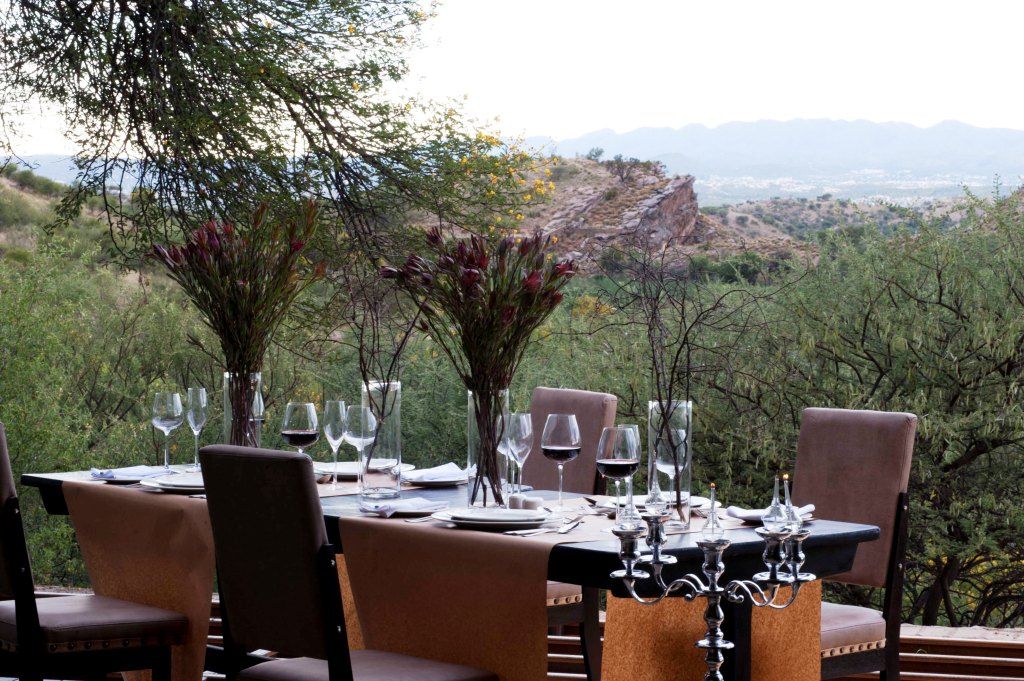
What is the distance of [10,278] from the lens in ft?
20.4

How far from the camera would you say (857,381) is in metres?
5.10

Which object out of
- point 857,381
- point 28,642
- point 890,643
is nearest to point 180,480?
point 28,642

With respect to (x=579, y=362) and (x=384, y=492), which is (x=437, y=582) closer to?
(x=384, y=492)

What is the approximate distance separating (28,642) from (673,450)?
5.17ft

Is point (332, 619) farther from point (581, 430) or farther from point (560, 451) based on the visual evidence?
point (581, 430)

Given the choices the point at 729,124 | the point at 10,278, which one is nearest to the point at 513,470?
the point at 10,278

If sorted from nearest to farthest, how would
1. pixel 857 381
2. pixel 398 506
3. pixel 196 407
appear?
pixel 398 506, pixel 196 407, pixel 857 381

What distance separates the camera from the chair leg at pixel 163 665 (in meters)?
2.96

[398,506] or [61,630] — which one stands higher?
[398,506]

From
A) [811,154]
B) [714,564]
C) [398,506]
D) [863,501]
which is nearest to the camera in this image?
[714,564]

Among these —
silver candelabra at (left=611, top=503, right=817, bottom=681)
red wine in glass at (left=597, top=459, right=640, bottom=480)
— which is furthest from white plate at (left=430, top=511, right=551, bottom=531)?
silver candelabra at (left=611, top=503, right=817, bottom=681)

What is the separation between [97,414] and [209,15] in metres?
2.66

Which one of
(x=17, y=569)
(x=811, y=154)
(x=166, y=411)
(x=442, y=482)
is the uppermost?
(x=811, y=154)

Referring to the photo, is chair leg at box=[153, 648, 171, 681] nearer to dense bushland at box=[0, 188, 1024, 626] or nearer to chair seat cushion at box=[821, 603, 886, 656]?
chair seat cushion at box=[821, 603, 886, 656]
